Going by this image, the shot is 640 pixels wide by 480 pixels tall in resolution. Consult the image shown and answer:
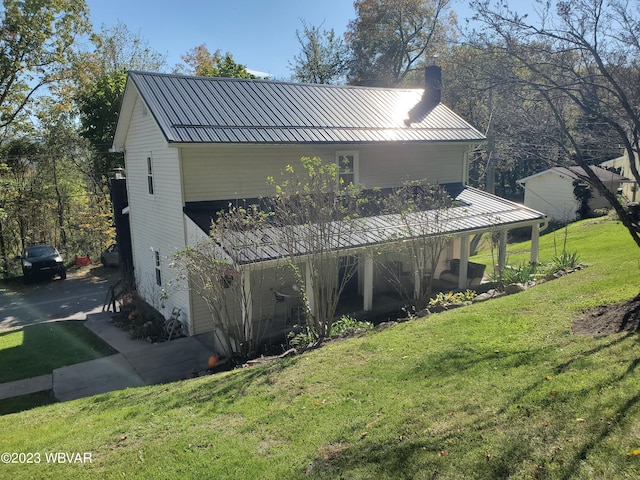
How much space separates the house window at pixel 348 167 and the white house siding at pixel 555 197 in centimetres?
1763

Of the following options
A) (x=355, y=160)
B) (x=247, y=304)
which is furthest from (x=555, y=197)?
(x=247, y=304)

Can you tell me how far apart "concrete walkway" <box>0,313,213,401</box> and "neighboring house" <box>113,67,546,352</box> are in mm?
1253

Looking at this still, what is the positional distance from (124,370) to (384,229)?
6.92 m

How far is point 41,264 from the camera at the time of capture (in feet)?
70.6

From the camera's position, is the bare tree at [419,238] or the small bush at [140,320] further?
the small bush at [140,320]

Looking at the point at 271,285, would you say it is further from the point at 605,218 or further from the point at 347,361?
the point at 605,218

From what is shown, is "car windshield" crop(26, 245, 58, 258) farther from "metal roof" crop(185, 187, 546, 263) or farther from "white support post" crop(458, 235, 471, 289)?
"white support post" crop(458, 235, 471, 289)

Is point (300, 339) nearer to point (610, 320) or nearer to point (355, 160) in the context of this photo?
point (610, 320)

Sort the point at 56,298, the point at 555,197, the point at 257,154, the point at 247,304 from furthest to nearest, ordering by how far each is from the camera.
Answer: the point at 555,197
the point at 56,298
the point at 257,154
the point at 247,304

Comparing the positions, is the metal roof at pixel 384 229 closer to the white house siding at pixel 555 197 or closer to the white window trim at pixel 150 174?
the white window trim at pixel 150 174

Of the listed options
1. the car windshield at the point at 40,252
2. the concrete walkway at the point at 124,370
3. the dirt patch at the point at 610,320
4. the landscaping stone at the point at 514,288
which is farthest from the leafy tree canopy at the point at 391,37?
the dirt patch at the point at 610,320

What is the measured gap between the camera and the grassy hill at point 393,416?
12.7 feet

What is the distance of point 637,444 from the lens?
3.62 m

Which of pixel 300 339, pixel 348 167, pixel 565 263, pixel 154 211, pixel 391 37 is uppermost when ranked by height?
pixel 391 37
